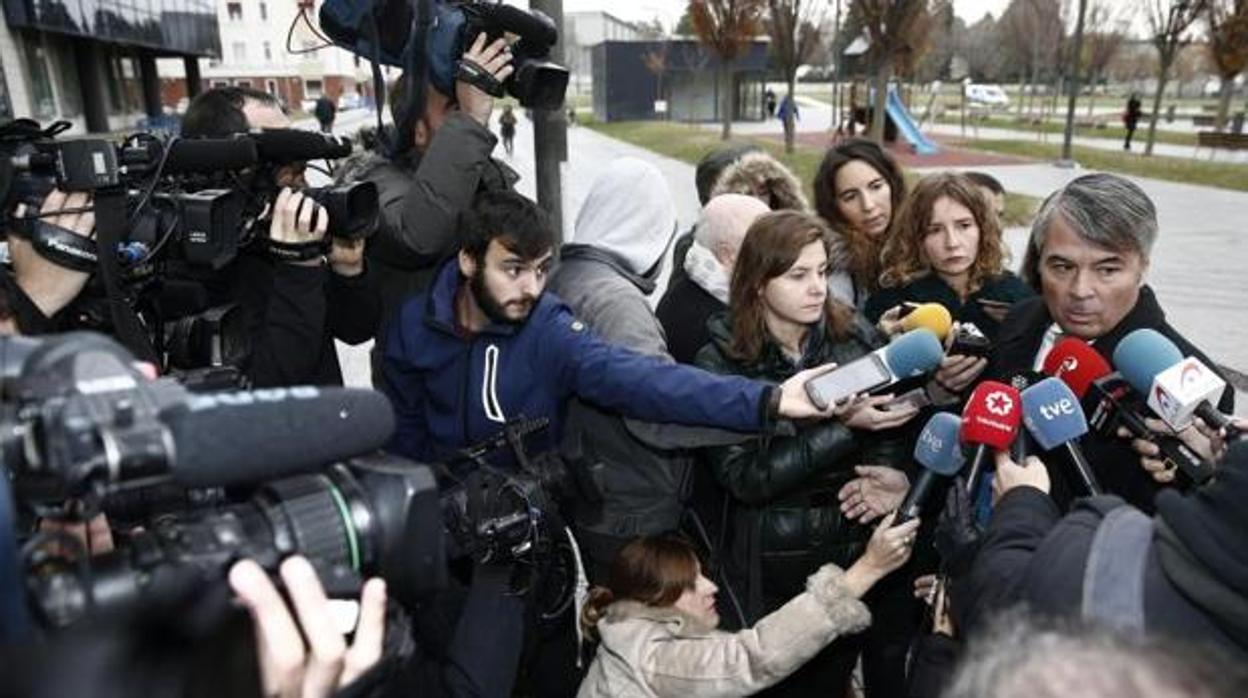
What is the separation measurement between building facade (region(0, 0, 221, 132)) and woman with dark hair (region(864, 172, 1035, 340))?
49.8 feet

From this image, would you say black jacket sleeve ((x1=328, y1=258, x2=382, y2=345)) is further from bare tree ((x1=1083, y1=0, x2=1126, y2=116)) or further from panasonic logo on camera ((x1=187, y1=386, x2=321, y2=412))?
bare tree ((x1=1083, y1=0, x2=1126, y2=116))

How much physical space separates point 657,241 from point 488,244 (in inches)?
25.0

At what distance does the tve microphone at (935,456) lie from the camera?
2125 mm

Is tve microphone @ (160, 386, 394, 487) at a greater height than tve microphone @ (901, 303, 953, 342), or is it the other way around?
tve microphone @ (160, 386, 394, 487)

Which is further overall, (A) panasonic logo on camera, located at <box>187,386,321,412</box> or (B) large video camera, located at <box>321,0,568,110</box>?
(B) large video camera, located at <box>321,0,568,110</box>

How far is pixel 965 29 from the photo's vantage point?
70.1m

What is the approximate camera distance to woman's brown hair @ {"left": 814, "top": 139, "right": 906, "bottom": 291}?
353 centimetres

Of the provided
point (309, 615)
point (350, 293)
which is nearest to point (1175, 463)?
point (309, 615)

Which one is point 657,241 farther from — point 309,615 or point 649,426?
point 309,615

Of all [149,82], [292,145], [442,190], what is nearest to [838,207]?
[442,190]

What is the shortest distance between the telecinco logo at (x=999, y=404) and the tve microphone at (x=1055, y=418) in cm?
4

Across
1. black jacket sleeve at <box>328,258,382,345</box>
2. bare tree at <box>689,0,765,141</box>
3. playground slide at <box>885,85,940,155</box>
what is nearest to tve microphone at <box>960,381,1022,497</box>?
black jacket sleeve at <box>328,258,382,345</box>

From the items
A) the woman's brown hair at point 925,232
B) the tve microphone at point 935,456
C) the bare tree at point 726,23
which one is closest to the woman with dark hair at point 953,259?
the woman's brown hair at point 925,232

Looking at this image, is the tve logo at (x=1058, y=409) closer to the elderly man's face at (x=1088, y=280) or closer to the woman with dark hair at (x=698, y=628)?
the woman with dark hair at (x=698, y=628)
